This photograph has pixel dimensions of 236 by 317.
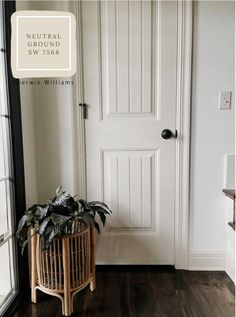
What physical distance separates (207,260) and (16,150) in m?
1.37

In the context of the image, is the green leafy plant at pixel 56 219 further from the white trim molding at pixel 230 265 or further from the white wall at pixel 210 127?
the white trim molding at pixel 230 265

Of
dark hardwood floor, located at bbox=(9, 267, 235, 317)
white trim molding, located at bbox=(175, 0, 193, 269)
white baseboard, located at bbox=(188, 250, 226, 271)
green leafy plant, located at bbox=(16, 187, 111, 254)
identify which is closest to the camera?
green leafy plant, located at bbox=(16, 187, 111, 254)

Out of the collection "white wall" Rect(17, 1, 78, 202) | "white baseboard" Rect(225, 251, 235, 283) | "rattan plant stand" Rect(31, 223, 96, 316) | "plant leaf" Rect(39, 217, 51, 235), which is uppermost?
"white wall" Rect(17, 1, 78, 202)

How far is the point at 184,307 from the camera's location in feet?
4.48

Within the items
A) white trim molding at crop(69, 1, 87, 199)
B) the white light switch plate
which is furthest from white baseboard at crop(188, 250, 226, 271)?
the white light switch plate

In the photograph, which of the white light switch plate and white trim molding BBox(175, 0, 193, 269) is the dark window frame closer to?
white trim molding BBox(175, 0, 193, 269)

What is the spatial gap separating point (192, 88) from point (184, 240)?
0.97 m

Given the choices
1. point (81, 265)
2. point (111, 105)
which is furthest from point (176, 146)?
point (81, 265)

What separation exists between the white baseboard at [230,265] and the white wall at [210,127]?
0.13ft

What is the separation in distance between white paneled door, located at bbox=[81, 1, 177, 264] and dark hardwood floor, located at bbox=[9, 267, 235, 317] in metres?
0.11

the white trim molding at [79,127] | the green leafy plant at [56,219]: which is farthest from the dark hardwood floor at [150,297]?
the white trim molding at [79,127]

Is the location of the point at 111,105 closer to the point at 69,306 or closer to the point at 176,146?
the point at 176,146

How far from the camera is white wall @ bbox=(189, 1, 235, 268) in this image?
5.06 feet

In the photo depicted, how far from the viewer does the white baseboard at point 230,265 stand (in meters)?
1.59
